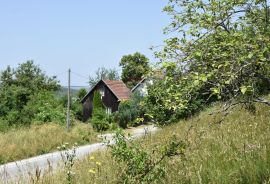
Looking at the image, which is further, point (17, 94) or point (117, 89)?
point (117, 89)

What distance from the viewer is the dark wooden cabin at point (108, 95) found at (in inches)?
2142

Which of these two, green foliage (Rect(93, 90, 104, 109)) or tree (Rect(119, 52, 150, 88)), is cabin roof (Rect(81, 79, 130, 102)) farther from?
tree (Rect(119, 52, 150, 88))

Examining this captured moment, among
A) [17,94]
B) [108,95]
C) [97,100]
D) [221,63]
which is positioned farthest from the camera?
[108,95]

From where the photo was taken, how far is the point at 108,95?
181 ft

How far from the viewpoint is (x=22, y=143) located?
1759 centimetres

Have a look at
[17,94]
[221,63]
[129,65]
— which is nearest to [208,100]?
[221,63]

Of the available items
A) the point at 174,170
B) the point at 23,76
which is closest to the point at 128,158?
the point at 174,170

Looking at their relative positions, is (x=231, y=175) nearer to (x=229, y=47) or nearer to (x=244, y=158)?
(x=244, y=158)

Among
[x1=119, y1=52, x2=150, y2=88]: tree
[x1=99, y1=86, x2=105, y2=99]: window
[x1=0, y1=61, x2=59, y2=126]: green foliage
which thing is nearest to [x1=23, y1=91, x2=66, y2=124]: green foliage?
[x1=0, y1=61, x2=59, y2=126]: green foliage

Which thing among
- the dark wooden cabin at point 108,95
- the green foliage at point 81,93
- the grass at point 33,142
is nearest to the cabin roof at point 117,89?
the dark wooden cabin at point 108,95

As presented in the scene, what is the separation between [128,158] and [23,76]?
66.3 m

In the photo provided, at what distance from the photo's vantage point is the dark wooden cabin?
54406 mm

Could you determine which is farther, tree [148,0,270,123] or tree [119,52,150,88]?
tree [119,52,150,88]

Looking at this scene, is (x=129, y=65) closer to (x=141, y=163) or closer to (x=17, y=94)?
(x=17, y=94)
